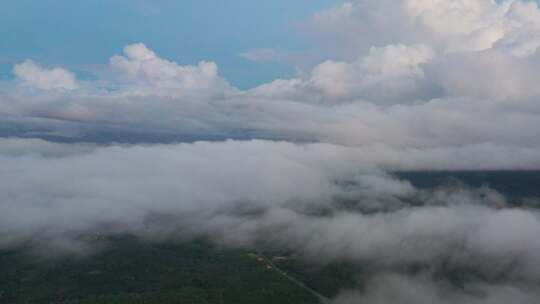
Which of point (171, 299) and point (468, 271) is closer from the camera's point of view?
point (171, 299)

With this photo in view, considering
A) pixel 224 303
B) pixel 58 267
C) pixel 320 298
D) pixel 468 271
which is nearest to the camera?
pixel 224 303

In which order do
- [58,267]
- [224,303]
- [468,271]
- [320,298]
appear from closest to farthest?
[224,303] < [320,298] < [58,267] < [468,271]

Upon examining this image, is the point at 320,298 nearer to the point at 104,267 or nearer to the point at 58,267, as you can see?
the point at 104,267

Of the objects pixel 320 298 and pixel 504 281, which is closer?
pixel 320 298

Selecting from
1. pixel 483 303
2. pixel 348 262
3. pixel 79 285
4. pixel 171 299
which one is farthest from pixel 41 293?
pixel 483 303

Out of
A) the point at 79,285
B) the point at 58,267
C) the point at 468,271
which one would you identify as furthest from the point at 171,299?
the point at 468,271

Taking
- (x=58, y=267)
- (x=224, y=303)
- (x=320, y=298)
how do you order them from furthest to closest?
(x=58, y=267), (x=320, y=298), (x=224, y=303)

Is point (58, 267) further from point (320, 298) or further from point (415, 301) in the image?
point (415, 301)
